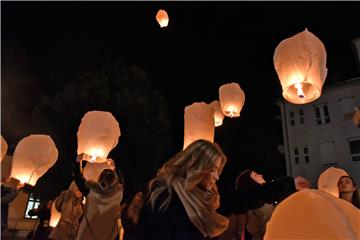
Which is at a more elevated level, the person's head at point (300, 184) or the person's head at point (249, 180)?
the person's head at point (249, 180)

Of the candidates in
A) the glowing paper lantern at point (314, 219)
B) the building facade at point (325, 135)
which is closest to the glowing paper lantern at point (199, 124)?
the glowing paper lantern at point (314, 219)

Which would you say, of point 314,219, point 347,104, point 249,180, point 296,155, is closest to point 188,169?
point 314,219

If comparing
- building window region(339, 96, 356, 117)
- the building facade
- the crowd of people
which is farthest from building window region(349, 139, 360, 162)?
the crowd of people

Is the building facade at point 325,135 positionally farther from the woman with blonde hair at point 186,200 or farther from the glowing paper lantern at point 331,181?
the woman with blonde hair at point 186,200

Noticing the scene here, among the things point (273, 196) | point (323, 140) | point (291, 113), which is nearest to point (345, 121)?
point (323, 140)

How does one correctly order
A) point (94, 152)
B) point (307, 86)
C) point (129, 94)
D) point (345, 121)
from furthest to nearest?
point (345, 121) < point (129, 94) < point (94, 152) < point (307, 86)

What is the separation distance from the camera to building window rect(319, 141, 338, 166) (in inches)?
751

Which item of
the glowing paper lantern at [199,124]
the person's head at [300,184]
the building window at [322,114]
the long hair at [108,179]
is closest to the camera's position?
the person's head at [300,184]

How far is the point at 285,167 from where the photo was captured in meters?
21.8

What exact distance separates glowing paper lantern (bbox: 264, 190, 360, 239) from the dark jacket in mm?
411

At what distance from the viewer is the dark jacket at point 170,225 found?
1.65 meters

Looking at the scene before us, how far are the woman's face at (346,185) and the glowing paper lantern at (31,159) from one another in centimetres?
457

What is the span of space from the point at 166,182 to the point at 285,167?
21433 millimetres

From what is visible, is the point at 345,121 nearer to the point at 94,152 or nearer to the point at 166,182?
the point at 94,152
